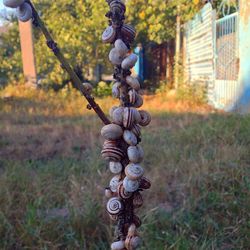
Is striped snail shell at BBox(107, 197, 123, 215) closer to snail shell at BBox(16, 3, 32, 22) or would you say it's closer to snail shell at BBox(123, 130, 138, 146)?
snail shell at BBox(123, 130, 138, 146)

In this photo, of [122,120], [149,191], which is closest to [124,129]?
[122,120]

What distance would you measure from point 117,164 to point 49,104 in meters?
6.70

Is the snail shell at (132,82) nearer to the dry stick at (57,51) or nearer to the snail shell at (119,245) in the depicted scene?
the dry stick at (57,51)

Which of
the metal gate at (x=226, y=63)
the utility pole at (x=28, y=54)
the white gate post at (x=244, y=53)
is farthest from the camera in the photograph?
the utility pole at (x=28, y=54)

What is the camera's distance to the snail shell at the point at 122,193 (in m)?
0.43

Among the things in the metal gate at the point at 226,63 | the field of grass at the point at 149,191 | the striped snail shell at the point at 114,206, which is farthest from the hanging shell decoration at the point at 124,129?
the metal gate at the point at 226,63

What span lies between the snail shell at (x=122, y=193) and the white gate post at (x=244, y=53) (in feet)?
15.7

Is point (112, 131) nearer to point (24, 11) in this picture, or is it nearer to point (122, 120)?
point (122, 120)

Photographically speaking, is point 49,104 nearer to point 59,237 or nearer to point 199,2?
point 199,2

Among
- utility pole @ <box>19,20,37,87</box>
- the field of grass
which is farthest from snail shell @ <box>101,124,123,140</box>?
utility pole @ <box>19,20,37,87</box>

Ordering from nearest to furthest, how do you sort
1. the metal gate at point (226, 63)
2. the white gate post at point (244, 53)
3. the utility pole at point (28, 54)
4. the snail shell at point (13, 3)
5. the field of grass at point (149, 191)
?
the snail shell at point (13, 3) < the field of grass at point (149, 191) < the white gate post at point (244, 53) < the metal gate at point (226, 63) < the utility pole at point (28, 54)

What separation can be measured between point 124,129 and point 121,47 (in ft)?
0.28

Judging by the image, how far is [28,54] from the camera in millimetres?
8289

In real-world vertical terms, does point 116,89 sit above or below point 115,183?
above
